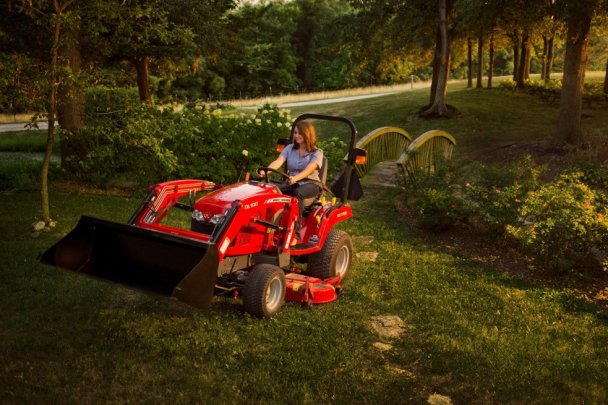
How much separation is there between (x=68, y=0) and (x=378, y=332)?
692 centimetres

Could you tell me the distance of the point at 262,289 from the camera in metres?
6.05

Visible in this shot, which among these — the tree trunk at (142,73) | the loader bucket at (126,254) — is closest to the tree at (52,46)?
the loader bucket at (126,254)

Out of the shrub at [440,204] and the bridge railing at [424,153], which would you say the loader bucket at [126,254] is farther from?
the bridge railing at [424,153]

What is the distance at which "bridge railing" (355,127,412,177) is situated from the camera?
597 inches

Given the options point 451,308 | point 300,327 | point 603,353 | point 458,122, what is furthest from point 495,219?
point 458,122

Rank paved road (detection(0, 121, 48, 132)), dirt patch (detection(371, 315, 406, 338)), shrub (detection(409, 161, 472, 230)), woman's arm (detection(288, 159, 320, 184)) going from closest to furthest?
1. dirt patch (detection(371, 315, 406, 338))
2. woman's arm (detection(288, 159, 320, 184))
3. shrub (detection(409, 161, 472, 230))
4. paved road (detection(0, 121, 48, 132))

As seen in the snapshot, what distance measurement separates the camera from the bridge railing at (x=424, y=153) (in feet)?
42.2

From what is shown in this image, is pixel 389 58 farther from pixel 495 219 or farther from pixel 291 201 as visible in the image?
pixel 291 201

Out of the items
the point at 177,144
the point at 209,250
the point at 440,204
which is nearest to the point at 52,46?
the point at 177,144

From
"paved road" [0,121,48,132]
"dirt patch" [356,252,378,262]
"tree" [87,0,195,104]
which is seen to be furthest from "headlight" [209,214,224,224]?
"paved road" [0,121,48,132]

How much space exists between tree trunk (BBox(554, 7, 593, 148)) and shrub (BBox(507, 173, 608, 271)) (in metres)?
9.51

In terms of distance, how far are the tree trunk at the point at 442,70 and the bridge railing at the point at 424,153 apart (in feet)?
33.2

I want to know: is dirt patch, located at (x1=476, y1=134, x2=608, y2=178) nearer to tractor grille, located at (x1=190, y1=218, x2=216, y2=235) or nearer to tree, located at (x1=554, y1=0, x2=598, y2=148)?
tree, located at (x1=554, y1=0, x2=598, y2=148)

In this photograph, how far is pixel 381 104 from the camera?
32625 millimetres
